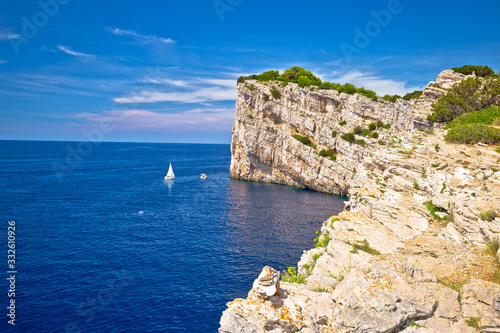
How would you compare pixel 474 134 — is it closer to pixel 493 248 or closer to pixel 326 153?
pixel 493 248

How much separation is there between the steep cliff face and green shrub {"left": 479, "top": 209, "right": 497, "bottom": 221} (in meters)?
57.8

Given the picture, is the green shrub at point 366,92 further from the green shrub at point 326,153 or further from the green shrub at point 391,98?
the green shrub at point 326,153

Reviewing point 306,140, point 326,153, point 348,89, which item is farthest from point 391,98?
point 306,140

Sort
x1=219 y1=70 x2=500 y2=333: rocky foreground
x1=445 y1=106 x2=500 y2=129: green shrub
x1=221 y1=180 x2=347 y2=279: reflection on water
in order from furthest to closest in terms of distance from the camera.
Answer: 1. x1=221 y1=180 x2=347 y2=279: reflection on water
2. x1=445 y1=106 x2=500 y2=129: green shrub
3. x1=219 y1=70 x2=500 y2=333: rocky foreground

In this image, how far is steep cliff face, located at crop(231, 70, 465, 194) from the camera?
282ft

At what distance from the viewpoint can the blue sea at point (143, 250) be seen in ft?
97.2

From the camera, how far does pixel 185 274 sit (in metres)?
38.2

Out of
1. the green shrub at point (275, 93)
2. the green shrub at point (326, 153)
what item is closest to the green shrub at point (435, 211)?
the green shrub at point (326, 153)

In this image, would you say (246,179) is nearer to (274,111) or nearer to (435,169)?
(274,111)

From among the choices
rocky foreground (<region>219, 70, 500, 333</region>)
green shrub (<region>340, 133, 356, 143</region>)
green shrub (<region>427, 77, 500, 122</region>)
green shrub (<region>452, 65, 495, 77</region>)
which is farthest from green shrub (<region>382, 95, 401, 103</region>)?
rocky foreground (<region>219, 70, 500, 333</region>)

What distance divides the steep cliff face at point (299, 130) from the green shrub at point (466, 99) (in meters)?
26.1

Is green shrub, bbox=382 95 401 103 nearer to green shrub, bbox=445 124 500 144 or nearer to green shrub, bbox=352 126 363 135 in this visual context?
green shrub, bbox=352 126 363 135

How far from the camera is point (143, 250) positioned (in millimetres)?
45219

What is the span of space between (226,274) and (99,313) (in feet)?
49.6
